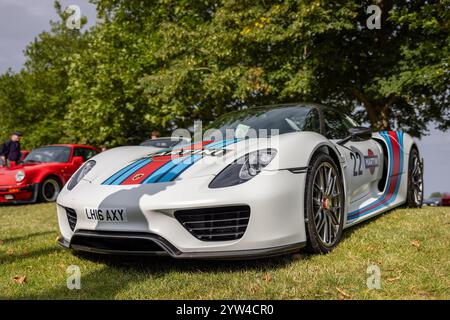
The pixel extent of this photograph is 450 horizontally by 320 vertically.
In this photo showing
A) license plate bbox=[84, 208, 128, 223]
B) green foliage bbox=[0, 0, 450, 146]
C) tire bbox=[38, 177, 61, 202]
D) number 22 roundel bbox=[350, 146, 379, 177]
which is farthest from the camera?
green foliage bbox=[0, 0, 450, 146]

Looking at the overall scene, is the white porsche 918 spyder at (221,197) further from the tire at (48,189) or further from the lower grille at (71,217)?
the tire at (48,189)

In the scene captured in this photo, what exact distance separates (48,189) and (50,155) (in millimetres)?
1064

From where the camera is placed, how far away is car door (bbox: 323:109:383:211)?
13.1 feet

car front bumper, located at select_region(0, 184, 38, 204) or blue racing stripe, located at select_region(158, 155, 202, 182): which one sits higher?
blue racing stripe, located at select_region(158, 155, 202, 182)

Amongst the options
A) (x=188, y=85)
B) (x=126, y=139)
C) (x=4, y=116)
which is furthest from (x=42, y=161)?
(x=4, y=116)

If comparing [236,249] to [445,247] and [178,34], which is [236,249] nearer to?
[445,247]

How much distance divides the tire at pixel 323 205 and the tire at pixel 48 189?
7.63 meters

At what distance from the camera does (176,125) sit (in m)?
19.1

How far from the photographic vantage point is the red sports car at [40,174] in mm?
9109

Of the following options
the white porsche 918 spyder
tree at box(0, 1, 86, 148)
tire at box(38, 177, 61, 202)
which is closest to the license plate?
the white porsche 918 spyder

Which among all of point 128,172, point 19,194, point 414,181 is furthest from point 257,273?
point 19,194

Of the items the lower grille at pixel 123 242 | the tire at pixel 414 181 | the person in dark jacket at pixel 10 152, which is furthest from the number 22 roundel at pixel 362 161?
the person in dark jacket at pixel 10 152

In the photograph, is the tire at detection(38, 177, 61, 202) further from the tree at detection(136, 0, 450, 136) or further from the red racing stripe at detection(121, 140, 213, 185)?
the red racing stripe at detection(121, 140, 213, 185)
